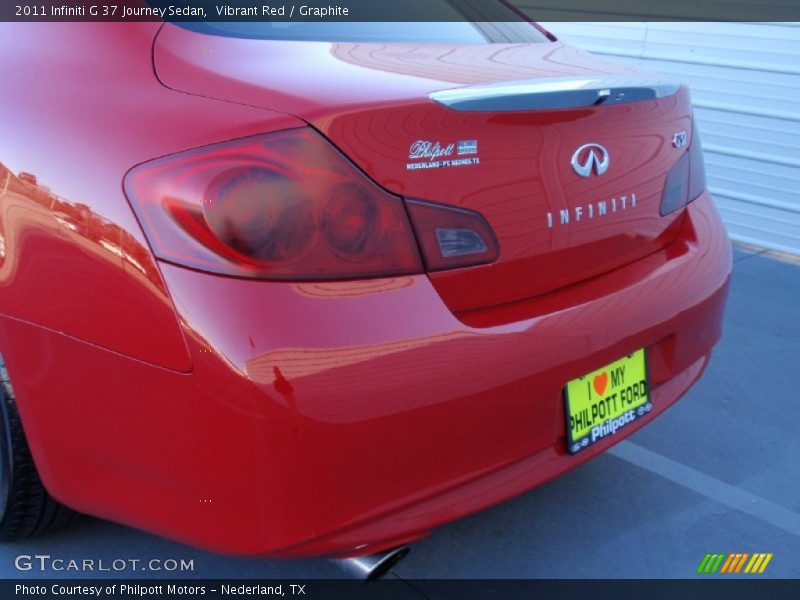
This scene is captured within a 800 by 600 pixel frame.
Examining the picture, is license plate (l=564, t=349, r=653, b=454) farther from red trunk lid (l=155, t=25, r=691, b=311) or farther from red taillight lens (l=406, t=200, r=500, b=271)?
red taillight lens (l=406, t=200, r=500, b=271)

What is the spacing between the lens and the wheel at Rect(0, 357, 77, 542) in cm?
230

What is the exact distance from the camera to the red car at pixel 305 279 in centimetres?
177

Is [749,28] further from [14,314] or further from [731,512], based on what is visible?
[14,314]

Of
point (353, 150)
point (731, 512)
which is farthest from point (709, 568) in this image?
point (353, 150)

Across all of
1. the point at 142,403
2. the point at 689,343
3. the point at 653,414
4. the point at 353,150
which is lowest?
the point at 653,414

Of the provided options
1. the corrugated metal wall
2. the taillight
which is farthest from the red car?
the corrugated metal wall

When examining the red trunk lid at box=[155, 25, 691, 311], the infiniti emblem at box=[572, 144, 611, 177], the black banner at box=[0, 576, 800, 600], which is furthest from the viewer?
the black banner at box=[0, 576, 800, 600]

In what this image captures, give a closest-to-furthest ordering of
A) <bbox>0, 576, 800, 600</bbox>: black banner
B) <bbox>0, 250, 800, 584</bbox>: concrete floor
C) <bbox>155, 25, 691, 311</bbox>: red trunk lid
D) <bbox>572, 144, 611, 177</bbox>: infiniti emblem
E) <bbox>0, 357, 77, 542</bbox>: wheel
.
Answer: <bbox>155, 25, 691, 311</bbox>: red trunk lid → <bbox>572, 144, 611, 177</bbox>: infiniti emblem → <bbox>0, 357, 77, 542</bbox>: wheel → <bbox>0, 576, 800, 600</bbox>: black banner → <bbox>0, 250, 800, 584</bbox>: concrete floor

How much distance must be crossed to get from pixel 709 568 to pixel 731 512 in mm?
294

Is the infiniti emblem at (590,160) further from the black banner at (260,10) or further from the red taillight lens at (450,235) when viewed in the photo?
the black banner at (260,10)

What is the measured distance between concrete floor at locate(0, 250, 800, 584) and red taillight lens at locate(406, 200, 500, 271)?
0.93 meters

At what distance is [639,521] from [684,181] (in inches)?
36.4

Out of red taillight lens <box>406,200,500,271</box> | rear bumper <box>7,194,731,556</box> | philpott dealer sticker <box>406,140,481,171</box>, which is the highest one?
philpott dealer sticker <box>406,140,481,171</box>

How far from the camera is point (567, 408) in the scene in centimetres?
210
